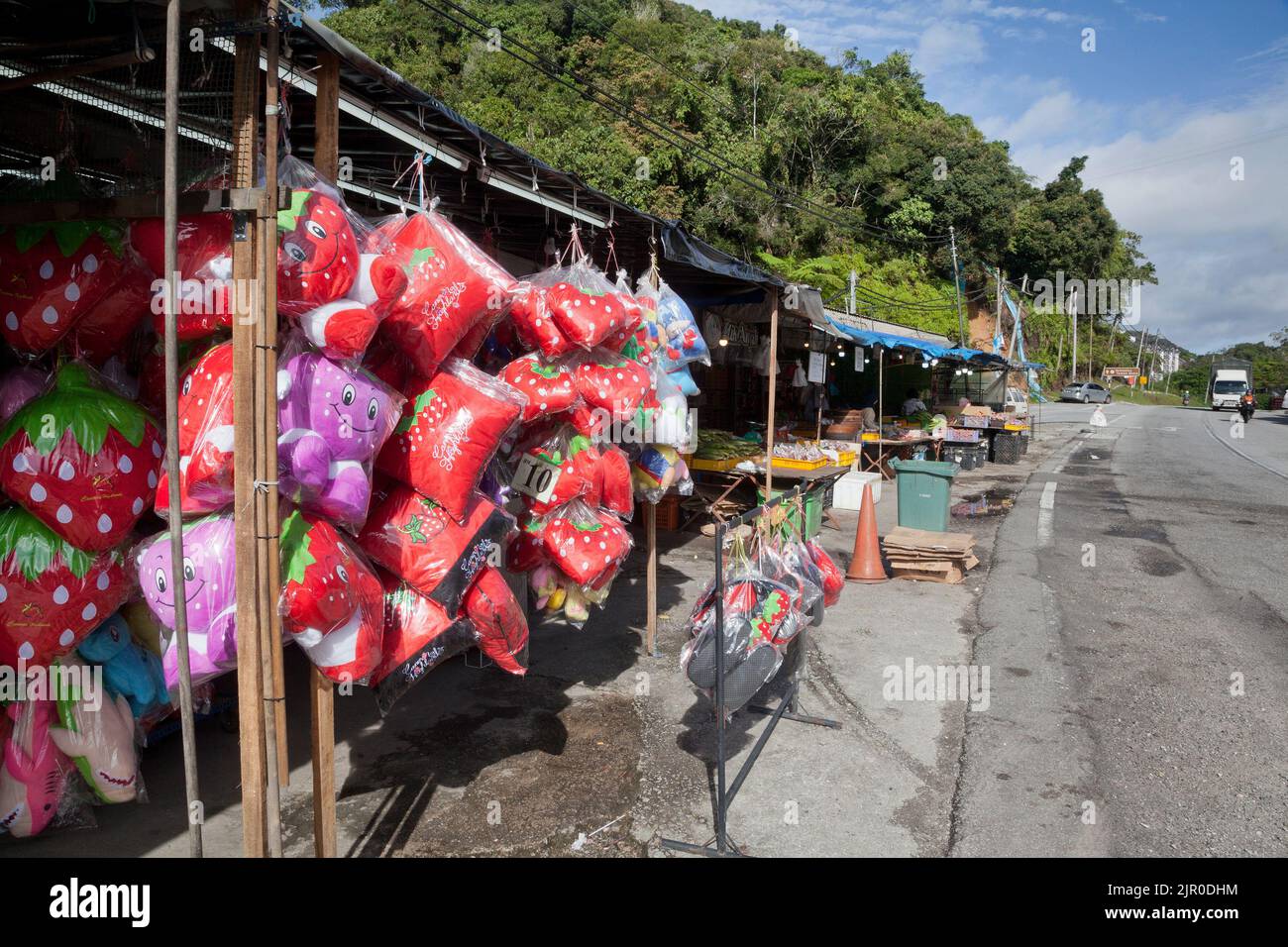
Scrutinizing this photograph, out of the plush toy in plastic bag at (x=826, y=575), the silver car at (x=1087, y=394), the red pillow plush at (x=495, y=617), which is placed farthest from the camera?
the silver car at (x=1087, y=394)

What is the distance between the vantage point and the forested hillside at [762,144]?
29.6m

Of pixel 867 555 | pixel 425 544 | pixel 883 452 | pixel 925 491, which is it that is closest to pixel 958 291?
pixel 883 452

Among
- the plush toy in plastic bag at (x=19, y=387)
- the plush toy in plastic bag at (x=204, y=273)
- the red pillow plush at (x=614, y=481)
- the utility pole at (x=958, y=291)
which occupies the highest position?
the utility pole at (x=958, y=291)

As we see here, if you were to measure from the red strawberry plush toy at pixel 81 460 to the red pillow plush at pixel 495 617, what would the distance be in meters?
1.39

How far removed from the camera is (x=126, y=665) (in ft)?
12.1

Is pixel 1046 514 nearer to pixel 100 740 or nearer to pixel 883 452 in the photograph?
pixel 883 452

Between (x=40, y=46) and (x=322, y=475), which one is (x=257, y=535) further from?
(x=40, y=46)

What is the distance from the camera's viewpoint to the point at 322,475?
2.86 m

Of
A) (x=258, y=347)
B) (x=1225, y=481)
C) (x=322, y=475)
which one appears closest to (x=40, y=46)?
(x=258, y=347)

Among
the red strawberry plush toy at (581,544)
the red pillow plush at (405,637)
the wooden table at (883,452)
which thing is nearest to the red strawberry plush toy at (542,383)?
the red strawberry plush toy at (581,544)

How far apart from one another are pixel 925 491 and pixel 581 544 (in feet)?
25.2

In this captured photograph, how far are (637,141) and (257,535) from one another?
31.0m

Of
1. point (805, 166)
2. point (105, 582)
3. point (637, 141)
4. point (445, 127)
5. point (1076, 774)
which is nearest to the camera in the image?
point (105, 582)

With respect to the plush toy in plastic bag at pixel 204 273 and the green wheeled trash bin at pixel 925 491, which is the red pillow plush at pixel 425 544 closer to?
the plush toy in plastic bag at pixel 204 273
